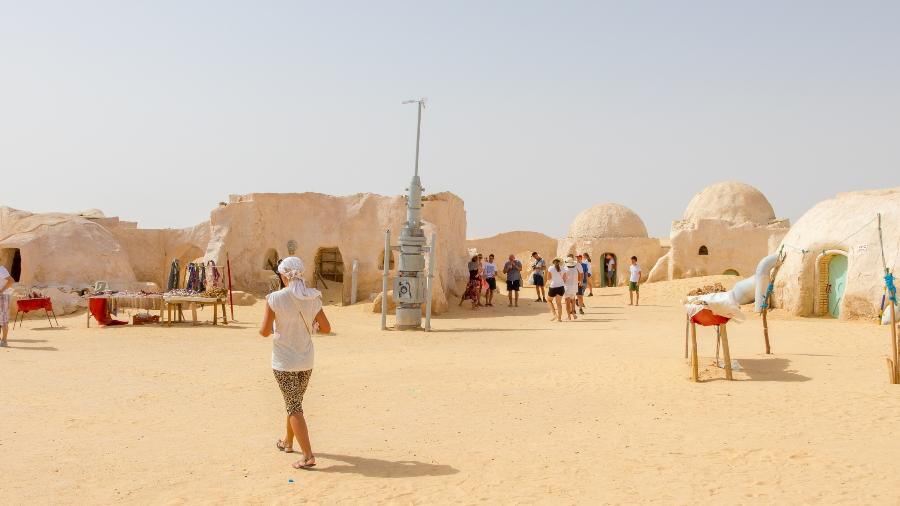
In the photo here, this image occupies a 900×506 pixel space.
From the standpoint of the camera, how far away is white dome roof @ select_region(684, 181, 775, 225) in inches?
1372

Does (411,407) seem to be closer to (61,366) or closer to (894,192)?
(61,366)

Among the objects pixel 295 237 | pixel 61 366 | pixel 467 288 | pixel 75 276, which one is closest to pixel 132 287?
pixel 75 276

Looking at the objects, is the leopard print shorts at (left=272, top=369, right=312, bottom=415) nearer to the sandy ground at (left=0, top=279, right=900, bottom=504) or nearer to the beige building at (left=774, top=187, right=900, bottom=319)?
the sandy ground at (left=0, top=279, right=900, bottom=504)

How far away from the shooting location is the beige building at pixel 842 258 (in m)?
15.9

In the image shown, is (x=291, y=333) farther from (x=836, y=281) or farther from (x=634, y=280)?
(x=634, y=280)

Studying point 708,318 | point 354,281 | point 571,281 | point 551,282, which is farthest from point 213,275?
point 708,318

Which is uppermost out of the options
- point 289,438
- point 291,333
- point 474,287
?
point 474,287

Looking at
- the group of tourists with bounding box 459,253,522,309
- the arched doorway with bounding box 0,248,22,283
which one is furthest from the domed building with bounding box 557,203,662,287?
the arched doorway with bounding box 0,248,22,283

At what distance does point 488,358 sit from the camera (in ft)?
35.1

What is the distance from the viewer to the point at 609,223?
117ft

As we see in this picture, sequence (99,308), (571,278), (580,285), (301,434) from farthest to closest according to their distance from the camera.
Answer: (580,285) → (571,278) → (99,308) → (301,434)

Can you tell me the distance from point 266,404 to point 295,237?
14500 mm

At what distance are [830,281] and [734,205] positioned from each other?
18892mm

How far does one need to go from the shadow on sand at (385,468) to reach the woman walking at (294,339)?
218mm
